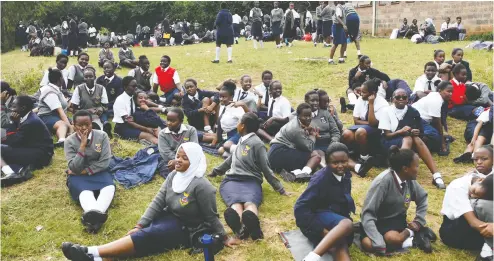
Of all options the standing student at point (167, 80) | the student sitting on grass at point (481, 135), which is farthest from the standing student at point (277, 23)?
the student sitting on grass at point (481, 135)

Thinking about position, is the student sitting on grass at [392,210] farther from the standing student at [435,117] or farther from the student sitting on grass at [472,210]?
the standing student at [435,117]

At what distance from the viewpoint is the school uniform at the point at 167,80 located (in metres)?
9.54

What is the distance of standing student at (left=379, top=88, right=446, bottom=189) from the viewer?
590 centimetres

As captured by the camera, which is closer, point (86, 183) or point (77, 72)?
point (86, 183)

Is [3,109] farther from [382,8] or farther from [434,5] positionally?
[382,8]

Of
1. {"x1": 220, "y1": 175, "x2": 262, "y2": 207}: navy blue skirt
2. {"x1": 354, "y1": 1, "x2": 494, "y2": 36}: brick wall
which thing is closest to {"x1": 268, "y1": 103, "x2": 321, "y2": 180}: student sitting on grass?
{"x1": 220, "y1": 175, "x2": 262, "y2": 207}: navy blue skirt

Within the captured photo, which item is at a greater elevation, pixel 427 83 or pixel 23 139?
pixel 427 83

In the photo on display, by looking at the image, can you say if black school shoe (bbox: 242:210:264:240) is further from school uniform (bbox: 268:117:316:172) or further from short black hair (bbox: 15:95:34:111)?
short black hair (bbox: 15:95:34:111)

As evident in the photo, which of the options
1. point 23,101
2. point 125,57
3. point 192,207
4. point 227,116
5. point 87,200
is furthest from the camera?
point 125,57

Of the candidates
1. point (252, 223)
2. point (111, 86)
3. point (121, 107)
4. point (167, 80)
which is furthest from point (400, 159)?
point (167, 80)

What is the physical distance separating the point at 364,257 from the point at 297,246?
622 mm

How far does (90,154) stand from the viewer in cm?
520

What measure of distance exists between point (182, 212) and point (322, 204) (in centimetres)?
130

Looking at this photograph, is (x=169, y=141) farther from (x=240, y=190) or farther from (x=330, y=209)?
(x=330, y=209)
